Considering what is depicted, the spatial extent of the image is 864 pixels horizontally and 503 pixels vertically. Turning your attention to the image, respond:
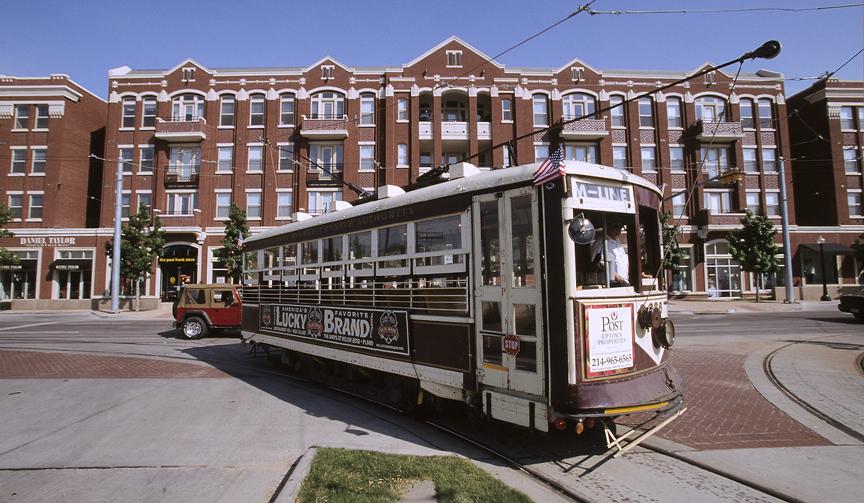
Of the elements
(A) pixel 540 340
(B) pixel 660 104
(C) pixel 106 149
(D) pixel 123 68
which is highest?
(D) pixel 123 68

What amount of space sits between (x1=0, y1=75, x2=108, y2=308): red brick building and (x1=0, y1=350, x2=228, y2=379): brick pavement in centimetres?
2434

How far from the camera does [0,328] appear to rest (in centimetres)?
2075

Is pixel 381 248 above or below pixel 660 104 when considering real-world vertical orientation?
below

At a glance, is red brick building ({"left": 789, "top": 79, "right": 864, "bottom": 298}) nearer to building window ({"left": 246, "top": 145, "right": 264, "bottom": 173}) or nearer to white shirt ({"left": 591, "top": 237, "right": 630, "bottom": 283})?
white shirt ({"left": 591, "top": 237, "right": 630, "bottom": 283})

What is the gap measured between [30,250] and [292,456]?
39.1 meters

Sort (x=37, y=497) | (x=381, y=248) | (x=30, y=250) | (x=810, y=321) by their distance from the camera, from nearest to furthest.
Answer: (x=37, y=497), (x=381, y=248), (x=810, y=321), (x=30, y=250)

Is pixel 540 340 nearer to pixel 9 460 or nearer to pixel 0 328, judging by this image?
pixel 9 460

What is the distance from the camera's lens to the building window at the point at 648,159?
3516 cm

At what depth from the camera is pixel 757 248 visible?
98.4 ft

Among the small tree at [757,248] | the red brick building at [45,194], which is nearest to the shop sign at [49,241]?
the red brick building at [45,194]

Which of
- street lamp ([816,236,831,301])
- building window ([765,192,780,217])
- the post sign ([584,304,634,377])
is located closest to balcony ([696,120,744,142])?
building window ([765,192,780,217])

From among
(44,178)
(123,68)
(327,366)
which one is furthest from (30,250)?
(327,366)

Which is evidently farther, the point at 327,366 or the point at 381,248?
the point at 327,366

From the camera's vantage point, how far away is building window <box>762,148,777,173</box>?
118ft
